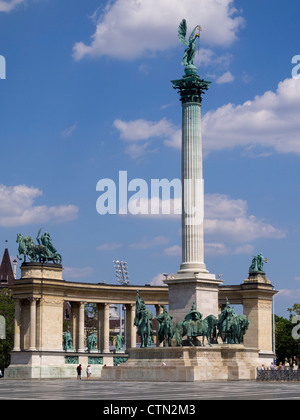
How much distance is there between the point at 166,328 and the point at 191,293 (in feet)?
15.6

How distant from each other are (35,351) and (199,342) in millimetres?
38520

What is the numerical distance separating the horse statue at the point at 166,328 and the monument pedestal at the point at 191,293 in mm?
3041

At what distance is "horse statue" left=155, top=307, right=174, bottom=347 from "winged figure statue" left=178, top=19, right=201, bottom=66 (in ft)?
91.2

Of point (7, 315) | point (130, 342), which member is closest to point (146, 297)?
point (130, 342)

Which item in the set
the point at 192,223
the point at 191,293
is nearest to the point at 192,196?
the point at 192,223

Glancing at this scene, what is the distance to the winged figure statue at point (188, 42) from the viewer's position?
90.6 m

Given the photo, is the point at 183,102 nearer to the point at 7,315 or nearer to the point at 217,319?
the point at 217,319

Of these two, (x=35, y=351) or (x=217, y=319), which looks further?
(x=35, y=351)

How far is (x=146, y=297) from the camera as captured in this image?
413 feet

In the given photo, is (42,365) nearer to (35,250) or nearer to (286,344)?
(35,250)

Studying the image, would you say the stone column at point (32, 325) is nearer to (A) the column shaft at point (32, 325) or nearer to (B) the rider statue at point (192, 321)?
(A) the column shaft at point (32, 325)

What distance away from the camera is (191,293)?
270ft

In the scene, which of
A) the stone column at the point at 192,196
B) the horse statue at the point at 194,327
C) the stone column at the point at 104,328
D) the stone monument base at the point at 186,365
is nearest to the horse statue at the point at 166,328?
the horse statue at the point at 194,327

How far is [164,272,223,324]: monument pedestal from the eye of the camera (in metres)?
82.3
